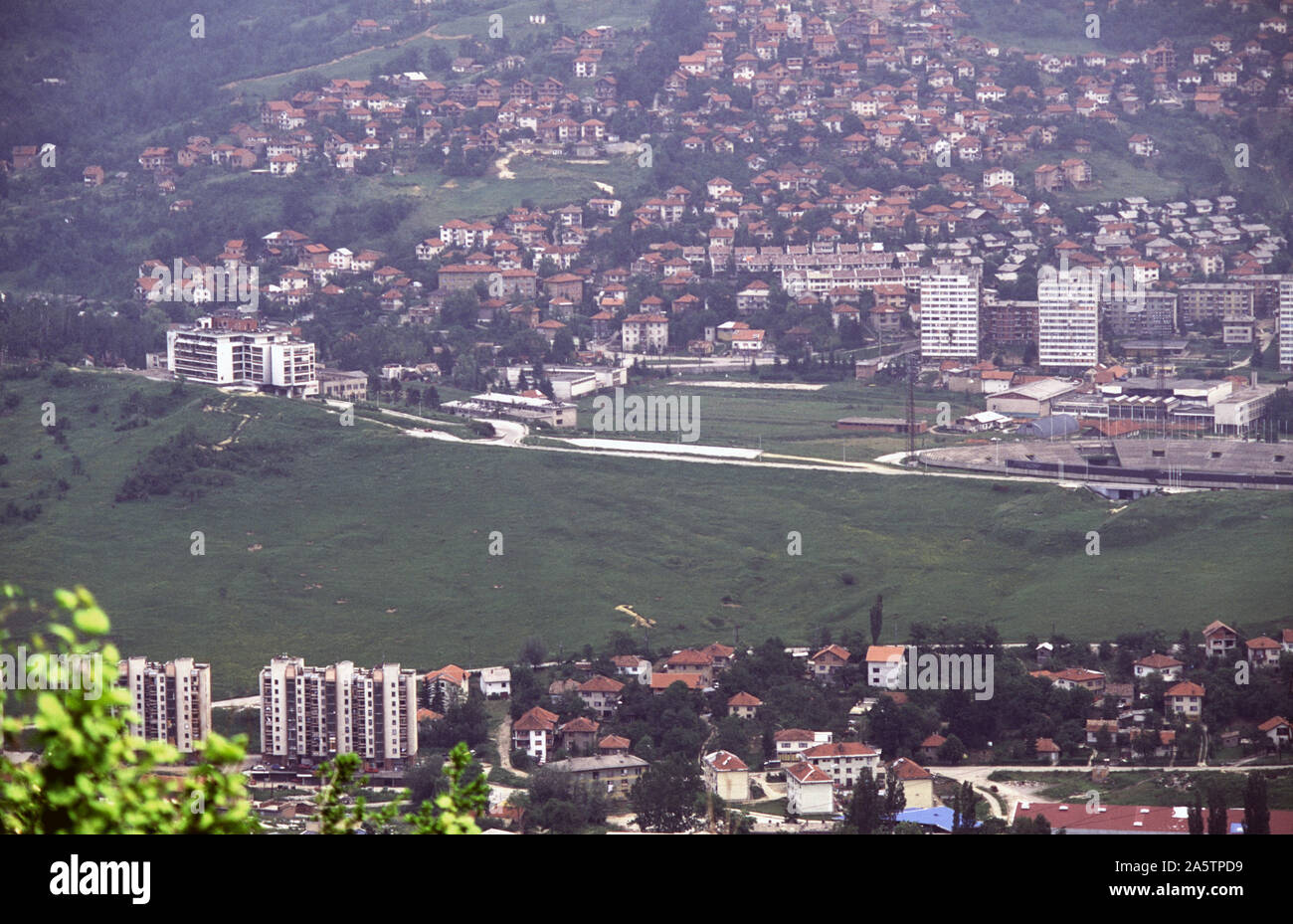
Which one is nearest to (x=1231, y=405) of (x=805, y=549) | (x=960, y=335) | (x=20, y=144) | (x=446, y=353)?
(x=960, y=335)

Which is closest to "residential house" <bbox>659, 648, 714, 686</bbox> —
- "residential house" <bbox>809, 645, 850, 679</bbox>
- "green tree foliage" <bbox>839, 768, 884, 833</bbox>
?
"residential house" <bbox>809, 645, 850, 679</bbox>

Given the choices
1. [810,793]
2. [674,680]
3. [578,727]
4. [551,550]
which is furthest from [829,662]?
[551,550]

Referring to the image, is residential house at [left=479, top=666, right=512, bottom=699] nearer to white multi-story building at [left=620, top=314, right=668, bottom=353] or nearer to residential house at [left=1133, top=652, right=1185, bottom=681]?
→ residential house at [left=1133, top=652, right=1185, bottom=681]

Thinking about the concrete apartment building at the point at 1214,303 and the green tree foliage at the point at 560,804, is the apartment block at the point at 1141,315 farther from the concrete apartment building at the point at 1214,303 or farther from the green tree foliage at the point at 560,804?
the green tree foliage at the point at 560,804

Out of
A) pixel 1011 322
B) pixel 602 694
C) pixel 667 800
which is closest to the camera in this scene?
pixel 667 800

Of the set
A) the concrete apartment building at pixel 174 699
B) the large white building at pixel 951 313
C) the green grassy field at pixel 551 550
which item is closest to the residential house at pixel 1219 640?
the green grassy field at pixel 551 550

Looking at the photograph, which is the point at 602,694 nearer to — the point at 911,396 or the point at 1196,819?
the point at 1196,819
